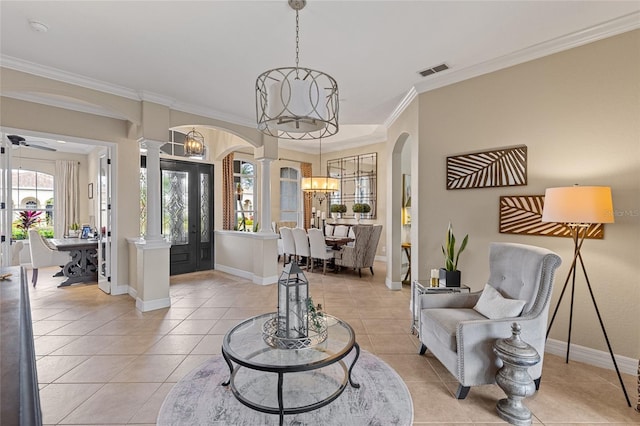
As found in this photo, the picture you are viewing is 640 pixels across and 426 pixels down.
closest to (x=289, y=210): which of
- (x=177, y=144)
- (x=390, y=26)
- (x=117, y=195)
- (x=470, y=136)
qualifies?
(x=177, y=144)

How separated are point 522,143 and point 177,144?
19.5ft

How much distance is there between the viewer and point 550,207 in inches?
96.9

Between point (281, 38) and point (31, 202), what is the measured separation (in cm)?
804

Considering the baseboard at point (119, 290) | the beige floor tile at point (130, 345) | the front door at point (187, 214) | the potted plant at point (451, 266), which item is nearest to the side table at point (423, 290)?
the potted plant at point (451, 266)

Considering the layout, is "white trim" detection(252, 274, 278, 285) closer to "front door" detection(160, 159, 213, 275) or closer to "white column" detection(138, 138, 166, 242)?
"front door" detection(160, 159, 213, 275)

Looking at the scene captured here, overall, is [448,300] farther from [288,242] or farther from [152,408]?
[288,242]

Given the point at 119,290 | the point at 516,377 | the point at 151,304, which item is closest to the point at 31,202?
the point at 119,290

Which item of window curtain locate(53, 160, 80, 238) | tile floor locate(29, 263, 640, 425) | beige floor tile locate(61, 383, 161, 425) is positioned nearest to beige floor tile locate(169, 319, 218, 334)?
tile floor locate(29, 263, 640, 425)

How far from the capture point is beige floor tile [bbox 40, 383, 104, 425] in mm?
1988

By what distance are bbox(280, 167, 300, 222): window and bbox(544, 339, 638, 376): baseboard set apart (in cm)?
676

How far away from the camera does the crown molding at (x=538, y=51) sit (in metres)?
2.53

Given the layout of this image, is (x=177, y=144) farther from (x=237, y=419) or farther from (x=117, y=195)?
(x=237, y=419)

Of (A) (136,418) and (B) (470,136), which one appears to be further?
(B) (470,136)

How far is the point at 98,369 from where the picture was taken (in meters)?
2.54
